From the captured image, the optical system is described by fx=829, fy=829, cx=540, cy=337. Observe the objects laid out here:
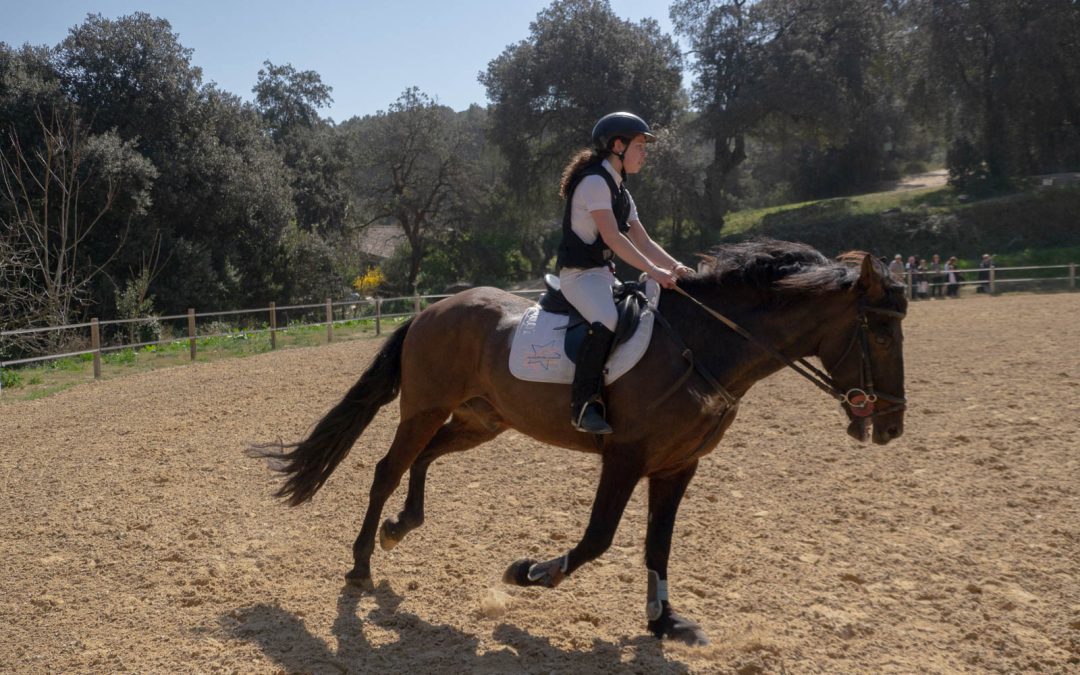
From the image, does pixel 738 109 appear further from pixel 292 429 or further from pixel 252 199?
pixel 292 429

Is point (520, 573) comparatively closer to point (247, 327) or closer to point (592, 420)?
point (592, 420)

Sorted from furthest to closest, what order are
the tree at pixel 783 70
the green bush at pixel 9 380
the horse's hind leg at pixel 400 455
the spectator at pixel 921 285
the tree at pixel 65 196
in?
the tree at pixel 783 70 < the spectator at pixel 921 285 < the tree at pixel 65 196 < the green bush at pixel 9 380 < the horse's hind leg at pixel 400 455

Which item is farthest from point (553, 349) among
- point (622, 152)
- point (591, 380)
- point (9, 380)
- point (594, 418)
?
point (9, 380)

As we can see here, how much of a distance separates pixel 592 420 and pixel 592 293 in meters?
0.74

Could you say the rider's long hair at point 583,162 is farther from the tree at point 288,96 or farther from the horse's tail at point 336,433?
the tree at point 288,96

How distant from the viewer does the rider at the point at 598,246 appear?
463 centimetres

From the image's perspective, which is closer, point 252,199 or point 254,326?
point 254,326

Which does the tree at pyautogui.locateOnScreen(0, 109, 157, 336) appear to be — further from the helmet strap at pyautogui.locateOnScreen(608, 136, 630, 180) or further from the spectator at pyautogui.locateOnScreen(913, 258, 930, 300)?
the spectator at pyautogui.locateOnScreen(913, 258, 930, 300)

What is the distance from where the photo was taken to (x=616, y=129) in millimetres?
4746

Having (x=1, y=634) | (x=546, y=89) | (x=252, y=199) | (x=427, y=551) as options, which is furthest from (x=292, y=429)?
(x=546, y=89)

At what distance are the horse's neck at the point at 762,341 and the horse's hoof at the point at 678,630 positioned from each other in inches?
50.9

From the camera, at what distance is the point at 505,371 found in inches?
204

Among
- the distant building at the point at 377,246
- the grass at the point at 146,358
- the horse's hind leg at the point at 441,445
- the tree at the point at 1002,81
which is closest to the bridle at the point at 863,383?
the horse's hind leg at the point at 441,445

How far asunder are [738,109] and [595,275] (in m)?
35.3
